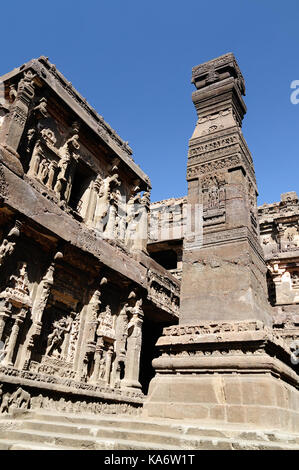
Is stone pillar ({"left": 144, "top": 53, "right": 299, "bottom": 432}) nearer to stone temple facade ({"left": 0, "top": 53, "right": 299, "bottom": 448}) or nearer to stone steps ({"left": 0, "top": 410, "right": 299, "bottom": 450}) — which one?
stone temple facade ({"left": 0, "top": 53, "right": 299, "bottom": 448})

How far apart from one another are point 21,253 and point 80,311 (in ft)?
7.53

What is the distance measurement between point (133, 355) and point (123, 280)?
2.09m

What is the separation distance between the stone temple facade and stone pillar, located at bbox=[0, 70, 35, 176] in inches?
1.3

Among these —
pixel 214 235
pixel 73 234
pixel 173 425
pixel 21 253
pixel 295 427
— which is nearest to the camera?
pixel 173 425

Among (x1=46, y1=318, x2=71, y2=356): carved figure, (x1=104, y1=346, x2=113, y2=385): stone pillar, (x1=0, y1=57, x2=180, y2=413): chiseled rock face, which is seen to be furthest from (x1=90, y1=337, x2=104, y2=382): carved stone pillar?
(x1=46, y1=318, x2=71, y2=356): carved figure

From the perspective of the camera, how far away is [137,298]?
35.4ft

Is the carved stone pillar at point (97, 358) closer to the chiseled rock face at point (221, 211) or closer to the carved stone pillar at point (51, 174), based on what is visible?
the carved stone pillar at point (51, 174)

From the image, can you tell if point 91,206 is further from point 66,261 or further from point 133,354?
point 133,354

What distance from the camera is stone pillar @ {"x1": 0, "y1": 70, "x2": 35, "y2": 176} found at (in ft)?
25.2

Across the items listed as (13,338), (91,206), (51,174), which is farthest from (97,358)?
(51,174)

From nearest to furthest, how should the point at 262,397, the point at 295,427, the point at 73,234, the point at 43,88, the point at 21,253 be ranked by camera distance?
the point at 262,397 → the point at 295,427 → the point at 21,253 → the point at 73,234 → the point at 43,88

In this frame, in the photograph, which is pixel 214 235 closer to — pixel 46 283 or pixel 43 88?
pixel 46 283

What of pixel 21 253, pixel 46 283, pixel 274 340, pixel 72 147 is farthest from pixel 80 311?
pixel 274 340

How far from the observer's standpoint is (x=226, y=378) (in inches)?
157
